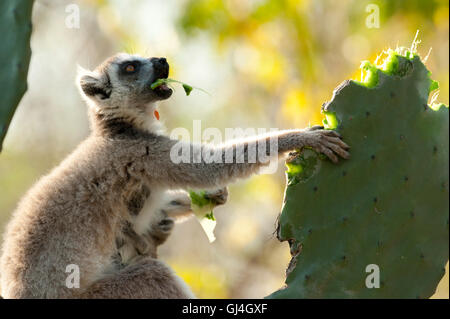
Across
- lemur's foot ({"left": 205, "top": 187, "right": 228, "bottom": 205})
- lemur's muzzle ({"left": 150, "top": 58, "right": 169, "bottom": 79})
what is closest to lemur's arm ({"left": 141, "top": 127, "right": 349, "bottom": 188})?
lemur's foot ({"left": 205, "top": 187, "right": 228, "bottom": 205})

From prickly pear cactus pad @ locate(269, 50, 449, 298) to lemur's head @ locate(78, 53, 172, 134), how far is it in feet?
7.03

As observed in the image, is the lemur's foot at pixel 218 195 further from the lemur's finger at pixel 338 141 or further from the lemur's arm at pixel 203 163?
the lemur's finger at pixel 338 141

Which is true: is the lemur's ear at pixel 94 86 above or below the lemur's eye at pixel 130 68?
below

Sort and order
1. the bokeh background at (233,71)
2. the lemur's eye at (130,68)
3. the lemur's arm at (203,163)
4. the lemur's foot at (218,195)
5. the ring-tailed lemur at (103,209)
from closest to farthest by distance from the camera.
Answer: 1. the ring-tailed lemur at (103,209)
2. the lemur's arm at (203,163)
3. the lemur's foot at (218,195)
4. the lemur's eye at (130,68)
5. the bokeh background at (233,71)

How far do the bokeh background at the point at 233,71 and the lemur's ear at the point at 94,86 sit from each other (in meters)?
5.19

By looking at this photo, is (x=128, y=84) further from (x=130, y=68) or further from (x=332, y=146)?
(x=332, y=146)

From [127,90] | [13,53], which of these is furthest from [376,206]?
[127,90]

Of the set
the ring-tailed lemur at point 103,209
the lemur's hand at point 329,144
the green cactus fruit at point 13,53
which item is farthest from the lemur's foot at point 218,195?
the green cactus fruit at point 13,53

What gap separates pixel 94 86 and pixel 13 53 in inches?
69.7

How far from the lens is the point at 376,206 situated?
3141 millimetres

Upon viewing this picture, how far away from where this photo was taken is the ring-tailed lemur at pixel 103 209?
4.12 meters

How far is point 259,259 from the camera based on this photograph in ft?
43.1
